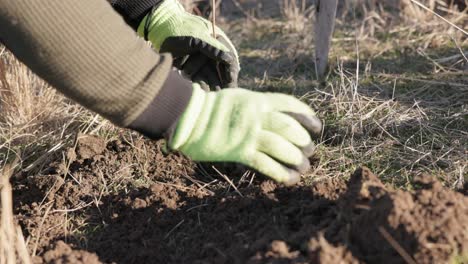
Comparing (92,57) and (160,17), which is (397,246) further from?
(160,17)

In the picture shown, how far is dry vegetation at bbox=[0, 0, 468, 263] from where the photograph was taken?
7.37ft

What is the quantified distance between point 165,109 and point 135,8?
3.21 ft

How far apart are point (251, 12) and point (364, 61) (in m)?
1.45

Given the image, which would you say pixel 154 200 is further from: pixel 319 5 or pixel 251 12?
pixel 251 12

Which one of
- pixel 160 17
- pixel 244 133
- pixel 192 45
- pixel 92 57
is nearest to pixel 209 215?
pixel 244 133

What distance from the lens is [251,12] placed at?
465 centimetres

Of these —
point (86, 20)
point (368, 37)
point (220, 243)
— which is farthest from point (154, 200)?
point (368, 37)

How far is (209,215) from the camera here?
1.90 meters

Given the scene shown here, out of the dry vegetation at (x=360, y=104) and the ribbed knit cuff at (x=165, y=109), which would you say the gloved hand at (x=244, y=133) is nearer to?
the ribbed knit cuff at (x=165, y=109)

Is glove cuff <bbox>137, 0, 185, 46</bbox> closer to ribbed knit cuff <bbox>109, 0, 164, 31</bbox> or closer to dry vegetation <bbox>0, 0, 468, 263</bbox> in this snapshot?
ribbed knit cuff <bbox>109, 0, 164, 31</bbox>

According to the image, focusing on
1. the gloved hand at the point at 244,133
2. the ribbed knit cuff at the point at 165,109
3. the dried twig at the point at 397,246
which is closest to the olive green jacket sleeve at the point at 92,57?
the ribbed knit cuff at the point at 165,109

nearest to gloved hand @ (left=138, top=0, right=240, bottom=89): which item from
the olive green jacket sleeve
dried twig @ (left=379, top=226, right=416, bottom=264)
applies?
the olive green jacket sleeve

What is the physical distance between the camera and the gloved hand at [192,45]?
2330 mm

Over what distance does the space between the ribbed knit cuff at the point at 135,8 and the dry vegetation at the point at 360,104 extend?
42 centimetres
